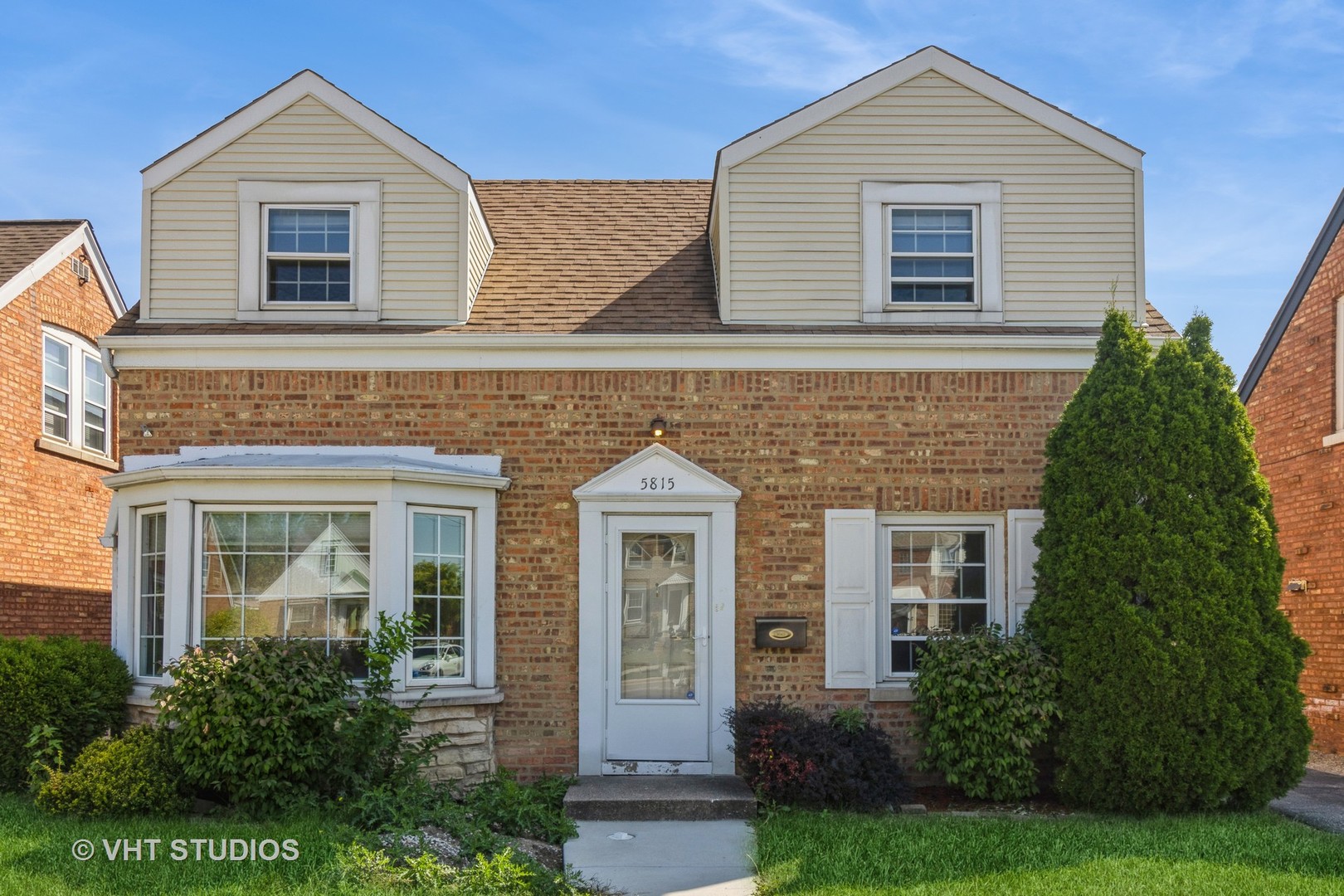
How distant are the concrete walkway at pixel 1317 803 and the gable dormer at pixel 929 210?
411 cm

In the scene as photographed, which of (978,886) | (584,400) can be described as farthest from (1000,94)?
(978,886)

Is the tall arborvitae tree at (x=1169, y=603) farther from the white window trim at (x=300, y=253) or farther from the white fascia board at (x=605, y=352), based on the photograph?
the white window trim at (x=300, y=253)

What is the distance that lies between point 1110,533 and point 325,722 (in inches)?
228

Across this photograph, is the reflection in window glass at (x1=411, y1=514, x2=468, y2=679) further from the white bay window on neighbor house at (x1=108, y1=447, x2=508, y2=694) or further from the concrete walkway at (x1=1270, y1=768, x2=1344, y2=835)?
the concrete walkway at (x1=1270, y1=768, x2=1344, y2=835)

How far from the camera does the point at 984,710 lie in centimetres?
886

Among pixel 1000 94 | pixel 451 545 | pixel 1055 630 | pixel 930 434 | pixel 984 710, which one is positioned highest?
pixel 1000 94

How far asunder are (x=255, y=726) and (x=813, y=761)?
389cm

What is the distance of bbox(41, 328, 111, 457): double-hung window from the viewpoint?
14.4 m

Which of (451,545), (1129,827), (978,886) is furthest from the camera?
(451,545)

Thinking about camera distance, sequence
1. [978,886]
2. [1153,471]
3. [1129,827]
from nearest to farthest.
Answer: [978,886] < [1129,827] < [1153,471]

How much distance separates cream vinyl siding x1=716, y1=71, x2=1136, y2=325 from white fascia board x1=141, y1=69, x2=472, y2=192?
101 inches

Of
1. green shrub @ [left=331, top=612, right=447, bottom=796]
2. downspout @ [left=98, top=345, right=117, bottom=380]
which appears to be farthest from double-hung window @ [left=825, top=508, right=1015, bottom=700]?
downspout @ [left=98, top=345, right=117, bottom=380]

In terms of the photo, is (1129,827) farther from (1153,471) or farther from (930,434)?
(930,434)

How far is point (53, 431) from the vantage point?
14.5m
